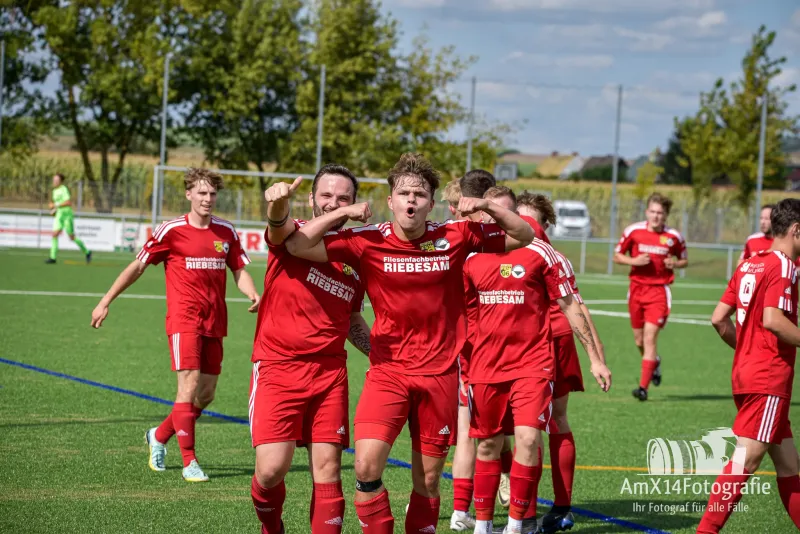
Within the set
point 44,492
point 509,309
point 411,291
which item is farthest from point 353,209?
point 44,492

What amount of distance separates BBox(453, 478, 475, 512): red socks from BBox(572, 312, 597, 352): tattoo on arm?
110 centimetres

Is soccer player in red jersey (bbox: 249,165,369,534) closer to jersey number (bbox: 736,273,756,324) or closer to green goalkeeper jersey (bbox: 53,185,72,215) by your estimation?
jersey number (bbox: 736,273,756,324)

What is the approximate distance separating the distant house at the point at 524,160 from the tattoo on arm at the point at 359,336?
116 ft

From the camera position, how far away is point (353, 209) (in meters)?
4.86

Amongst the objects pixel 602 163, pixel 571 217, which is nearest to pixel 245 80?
Answer: pixel 571 217

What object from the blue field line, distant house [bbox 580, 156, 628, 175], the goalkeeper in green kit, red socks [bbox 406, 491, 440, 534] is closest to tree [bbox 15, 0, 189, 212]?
the goalkeeper in green kit

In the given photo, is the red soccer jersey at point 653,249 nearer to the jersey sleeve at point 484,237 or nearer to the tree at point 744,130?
the jersey sleeve at point 484,237

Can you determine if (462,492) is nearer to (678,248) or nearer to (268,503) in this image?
(268,503)

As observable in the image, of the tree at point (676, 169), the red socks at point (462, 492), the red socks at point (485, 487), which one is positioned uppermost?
the tree at point (676, 169)

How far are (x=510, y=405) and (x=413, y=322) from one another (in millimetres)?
1009

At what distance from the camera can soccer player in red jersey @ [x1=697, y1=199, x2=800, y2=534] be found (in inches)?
217

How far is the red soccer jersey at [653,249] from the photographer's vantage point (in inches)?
489

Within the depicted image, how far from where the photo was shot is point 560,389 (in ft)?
21.6
